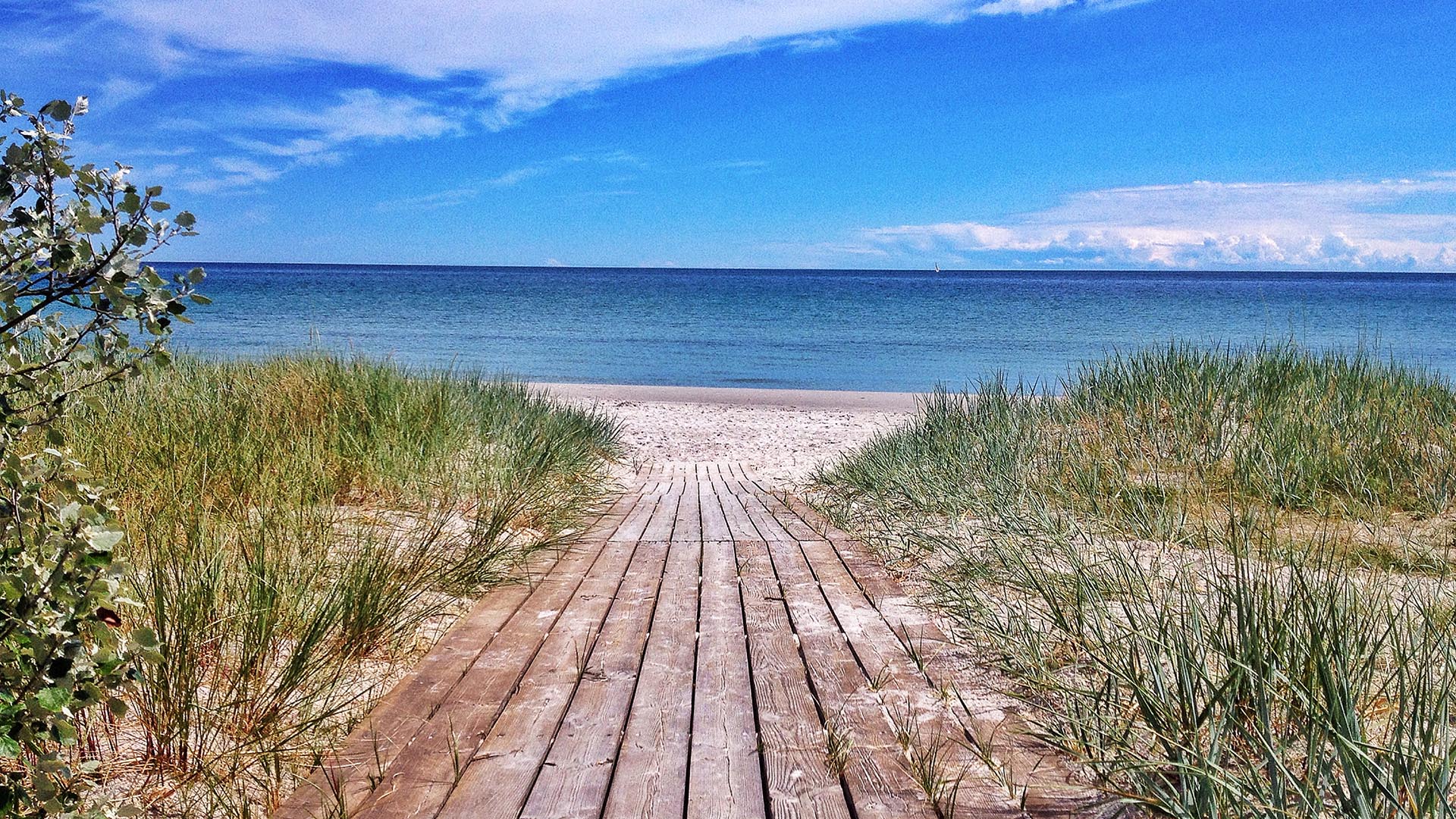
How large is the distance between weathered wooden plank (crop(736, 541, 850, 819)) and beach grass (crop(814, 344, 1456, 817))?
636 mm

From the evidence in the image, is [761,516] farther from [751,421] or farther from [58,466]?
[751,421]

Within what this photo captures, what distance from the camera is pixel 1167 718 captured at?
2207 millimetres

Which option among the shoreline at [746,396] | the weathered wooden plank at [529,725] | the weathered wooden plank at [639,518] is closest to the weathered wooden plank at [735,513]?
the weathered wooden plank at [639,518]

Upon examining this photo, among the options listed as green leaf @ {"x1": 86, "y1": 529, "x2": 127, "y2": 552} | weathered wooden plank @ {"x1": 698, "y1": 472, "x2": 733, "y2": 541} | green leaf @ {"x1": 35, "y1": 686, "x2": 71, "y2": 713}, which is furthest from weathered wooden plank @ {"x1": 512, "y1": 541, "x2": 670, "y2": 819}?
weathered wooden plank @ {"x1": 698, "y1": 472, "x2": 733, "y2": 541}

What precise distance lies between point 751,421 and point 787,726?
9.91 m

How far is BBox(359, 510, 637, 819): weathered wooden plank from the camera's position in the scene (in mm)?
2180

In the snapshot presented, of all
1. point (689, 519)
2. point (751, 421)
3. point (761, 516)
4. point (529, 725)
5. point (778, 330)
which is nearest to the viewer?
point (529, 725)

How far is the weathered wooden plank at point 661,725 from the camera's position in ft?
7.09

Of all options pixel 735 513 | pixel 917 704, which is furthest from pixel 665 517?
pixel 917 704

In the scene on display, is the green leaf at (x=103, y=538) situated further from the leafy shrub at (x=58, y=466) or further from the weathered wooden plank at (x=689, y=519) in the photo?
the weathered wooden plank at (x=689, y=519)

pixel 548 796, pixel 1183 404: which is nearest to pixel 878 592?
pixel 548 796

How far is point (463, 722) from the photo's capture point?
259 centimetres

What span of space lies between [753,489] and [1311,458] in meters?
3.81

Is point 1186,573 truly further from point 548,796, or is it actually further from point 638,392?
point 638,392
